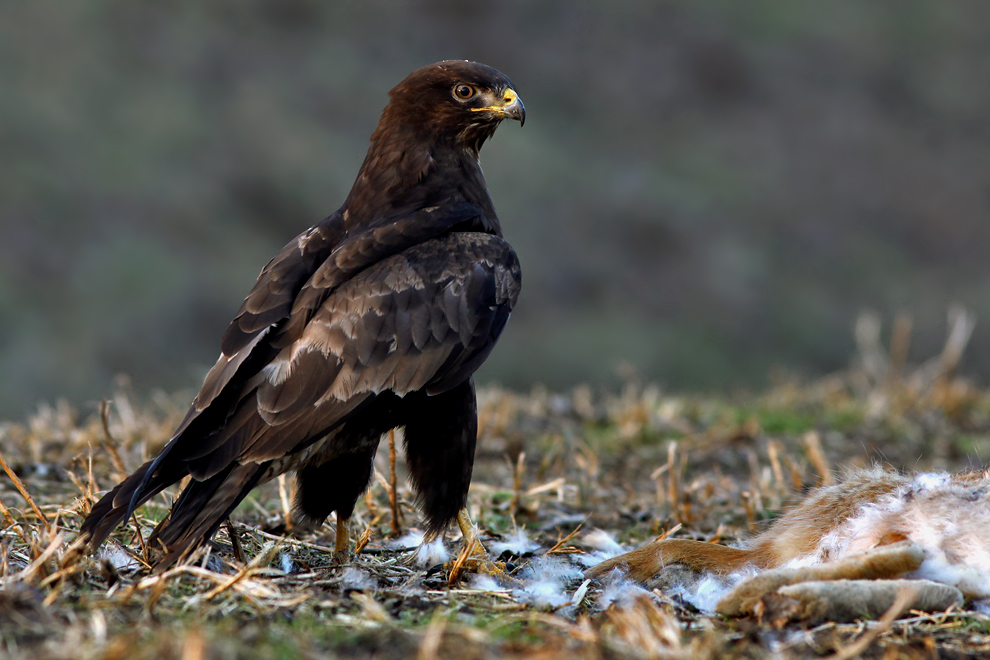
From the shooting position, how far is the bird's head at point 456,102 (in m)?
4.91

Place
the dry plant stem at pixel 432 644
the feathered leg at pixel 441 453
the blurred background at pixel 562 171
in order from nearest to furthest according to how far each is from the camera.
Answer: the dry plant stem at pixel 432 644 → the feathered leg at pixel 441 453 → the blurred background at pixel 562 171

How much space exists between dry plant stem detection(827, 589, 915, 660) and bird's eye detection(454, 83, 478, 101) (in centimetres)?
274

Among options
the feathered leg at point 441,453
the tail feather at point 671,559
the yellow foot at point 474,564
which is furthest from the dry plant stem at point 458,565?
the feathered leg at point 441,453

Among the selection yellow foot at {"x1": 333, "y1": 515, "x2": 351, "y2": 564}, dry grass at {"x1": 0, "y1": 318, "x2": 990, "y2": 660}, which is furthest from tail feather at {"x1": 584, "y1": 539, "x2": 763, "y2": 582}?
yellow foot at {"x1": 333, "y1": 515, "x2": 351, "y2": 564}

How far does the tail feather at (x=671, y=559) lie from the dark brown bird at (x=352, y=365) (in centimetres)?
69

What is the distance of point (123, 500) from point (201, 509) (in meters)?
0.24

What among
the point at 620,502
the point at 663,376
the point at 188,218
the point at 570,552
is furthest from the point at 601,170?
the point at 570,552

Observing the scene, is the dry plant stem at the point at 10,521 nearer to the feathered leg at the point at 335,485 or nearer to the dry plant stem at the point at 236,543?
the dry plant stem at the point at 236,543

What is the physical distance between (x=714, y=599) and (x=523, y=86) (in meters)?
17.0

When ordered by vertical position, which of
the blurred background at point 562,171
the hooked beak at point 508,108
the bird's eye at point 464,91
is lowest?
the blurred background at point 562,171

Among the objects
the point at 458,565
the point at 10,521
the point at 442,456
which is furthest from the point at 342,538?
the point at 10,521

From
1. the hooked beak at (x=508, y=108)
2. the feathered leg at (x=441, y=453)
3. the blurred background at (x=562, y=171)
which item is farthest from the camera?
the blurred background at (x=562, y=171)

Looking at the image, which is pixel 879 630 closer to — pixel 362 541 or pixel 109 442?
pixel 362 541

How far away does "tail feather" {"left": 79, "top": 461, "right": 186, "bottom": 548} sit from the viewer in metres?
3.53
